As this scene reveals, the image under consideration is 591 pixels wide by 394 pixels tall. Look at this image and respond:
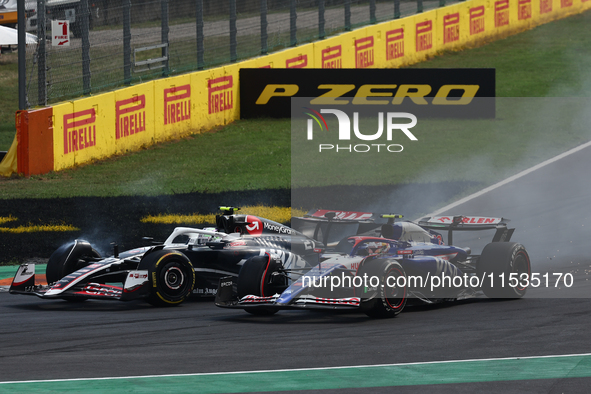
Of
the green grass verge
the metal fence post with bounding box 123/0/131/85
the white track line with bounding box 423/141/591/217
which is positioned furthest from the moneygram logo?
the metal fence post with bounding box 123/0/131/85

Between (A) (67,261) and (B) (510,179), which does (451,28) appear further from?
(A) (67,261)

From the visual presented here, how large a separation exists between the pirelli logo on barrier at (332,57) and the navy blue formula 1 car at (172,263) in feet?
46.9

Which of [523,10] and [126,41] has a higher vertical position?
[523,10]

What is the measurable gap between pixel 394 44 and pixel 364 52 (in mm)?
1550

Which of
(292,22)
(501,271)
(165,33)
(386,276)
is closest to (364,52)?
(292,22)

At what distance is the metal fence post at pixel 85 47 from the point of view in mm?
17078

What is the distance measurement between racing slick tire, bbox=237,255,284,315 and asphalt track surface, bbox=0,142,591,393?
0.21 meters

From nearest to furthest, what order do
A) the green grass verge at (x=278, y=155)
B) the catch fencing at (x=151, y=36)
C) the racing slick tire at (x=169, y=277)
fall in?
1. the racing slick tire at (x=169, y=277)
2. the green grass verge at (x=278, y=155)
3. the catch fencing at (x=151, y=36)

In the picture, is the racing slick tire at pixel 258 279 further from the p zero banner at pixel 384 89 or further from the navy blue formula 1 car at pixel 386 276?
the p zero banner at pixel 384 89

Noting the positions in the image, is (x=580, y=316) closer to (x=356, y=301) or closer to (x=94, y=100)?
(x=356, y=301)

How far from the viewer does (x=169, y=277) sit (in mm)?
8602

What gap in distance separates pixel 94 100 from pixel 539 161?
8993 mm

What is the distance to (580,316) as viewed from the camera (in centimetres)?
771

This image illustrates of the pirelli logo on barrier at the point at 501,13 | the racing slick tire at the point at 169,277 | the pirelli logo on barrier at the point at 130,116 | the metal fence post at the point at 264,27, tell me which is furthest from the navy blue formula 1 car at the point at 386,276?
the pirelli logo on barrier at the point at 501,13
